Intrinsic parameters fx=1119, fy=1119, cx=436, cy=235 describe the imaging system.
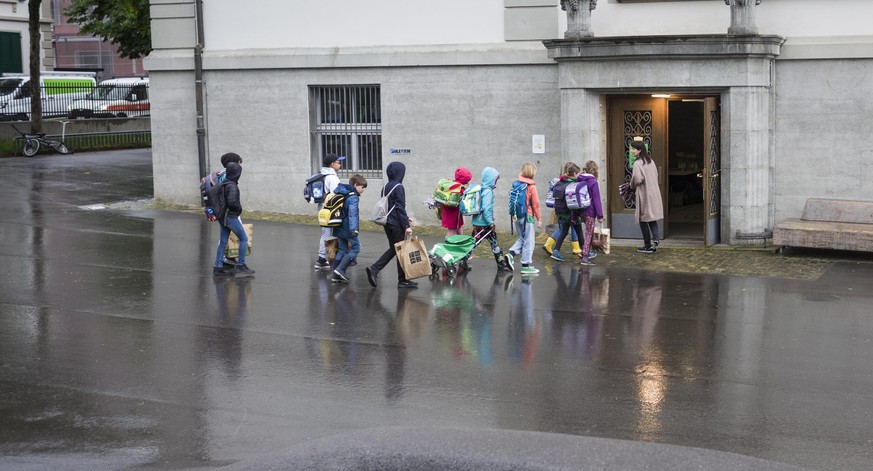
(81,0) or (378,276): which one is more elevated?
(81,0)

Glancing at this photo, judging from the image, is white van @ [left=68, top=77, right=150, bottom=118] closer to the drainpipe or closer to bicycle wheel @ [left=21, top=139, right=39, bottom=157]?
bicycle wheel @ [left=21, top=139, right=39, bottom=157]

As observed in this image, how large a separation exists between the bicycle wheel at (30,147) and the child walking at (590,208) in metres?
20.2

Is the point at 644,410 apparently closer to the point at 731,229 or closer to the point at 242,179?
the point at 731,229

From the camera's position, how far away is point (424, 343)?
10.9 metres

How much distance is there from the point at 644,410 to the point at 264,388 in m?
3.09

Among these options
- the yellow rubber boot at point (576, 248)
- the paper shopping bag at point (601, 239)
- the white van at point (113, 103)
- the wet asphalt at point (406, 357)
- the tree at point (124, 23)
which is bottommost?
the wet asphalt at point (406, 357)

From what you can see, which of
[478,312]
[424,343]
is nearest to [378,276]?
[478,312]

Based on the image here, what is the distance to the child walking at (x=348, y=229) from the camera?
13.9 meters

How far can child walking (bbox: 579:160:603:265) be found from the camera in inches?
614

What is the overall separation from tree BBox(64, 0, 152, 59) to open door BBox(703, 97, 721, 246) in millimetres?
15636

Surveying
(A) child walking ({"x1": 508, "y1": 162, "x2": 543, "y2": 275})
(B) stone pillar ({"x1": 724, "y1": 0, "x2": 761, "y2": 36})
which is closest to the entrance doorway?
(B) stone pillar ({"x1": 724, "y1": 0, "x2": 761, "y2": 36})

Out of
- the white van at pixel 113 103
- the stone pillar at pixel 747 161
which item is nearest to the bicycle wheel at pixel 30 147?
the white van at pixel 113 103

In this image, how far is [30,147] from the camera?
3105 centimetres

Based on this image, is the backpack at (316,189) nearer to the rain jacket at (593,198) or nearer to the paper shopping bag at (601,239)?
the rain jacket at (593,198)
